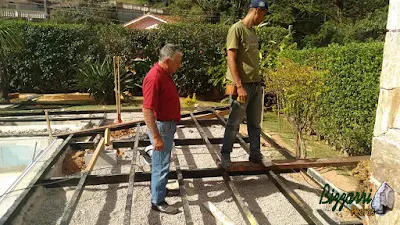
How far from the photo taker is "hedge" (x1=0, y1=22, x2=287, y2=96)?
10570 millimetres

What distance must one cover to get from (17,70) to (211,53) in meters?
6.46

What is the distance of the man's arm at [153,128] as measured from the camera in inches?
101

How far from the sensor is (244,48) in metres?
3.11

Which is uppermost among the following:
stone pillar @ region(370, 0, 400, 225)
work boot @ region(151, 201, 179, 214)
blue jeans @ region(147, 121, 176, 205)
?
stone pillar @ region(370, 0, 400, 225)

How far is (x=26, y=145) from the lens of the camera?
16.9 ft

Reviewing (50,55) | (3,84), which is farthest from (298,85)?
(3,84)

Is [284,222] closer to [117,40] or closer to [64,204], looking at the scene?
[64,204]

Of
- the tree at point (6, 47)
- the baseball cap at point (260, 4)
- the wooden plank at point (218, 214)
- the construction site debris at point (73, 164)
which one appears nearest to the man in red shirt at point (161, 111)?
the wooden plank at point (218, 214)

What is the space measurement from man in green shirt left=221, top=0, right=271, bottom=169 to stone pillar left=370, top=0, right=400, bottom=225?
1.34 meters

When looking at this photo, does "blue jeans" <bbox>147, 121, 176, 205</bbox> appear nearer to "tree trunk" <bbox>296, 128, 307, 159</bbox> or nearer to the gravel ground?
the gravel ground

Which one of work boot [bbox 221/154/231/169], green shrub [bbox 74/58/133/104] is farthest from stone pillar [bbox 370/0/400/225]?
green shrub [bbox 74/58/133/104]

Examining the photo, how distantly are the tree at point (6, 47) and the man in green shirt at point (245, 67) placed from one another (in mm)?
8385

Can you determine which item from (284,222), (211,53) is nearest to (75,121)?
(284,222)

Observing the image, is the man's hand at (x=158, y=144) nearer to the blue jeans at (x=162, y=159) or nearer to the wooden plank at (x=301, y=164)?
the blue jeans at (x=162, y=159)
